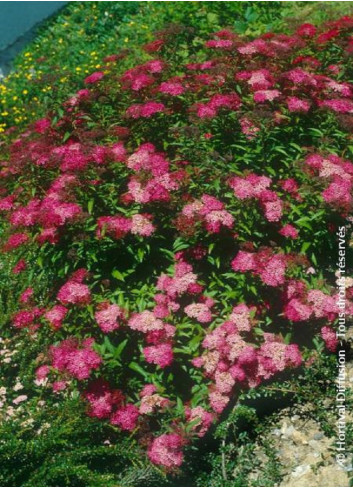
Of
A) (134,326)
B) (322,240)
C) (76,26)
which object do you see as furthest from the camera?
(76,26)

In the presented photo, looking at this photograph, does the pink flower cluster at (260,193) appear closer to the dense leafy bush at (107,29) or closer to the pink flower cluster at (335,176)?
the pink flower cluster at (335,176)

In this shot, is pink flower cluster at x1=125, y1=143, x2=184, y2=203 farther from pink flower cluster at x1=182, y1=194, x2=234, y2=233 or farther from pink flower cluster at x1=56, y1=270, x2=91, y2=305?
pink flower cluster at x1=56, y1=270, x2=91, y2=305

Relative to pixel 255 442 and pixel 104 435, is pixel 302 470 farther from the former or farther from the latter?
pixel 104 435

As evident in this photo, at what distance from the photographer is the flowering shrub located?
313cm

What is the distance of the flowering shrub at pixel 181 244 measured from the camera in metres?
3.13

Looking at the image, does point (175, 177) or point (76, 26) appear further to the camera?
point (76, 26)

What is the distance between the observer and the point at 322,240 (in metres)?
3.53

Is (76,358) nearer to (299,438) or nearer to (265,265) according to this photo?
(265,265)

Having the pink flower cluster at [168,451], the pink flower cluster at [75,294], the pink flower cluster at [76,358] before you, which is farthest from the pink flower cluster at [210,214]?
the pink flower cluster at [168,451]

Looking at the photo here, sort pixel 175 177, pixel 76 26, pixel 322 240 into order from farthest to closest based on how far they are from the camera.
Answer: pixel 76 26, pixel 322 240, pixel 175 177

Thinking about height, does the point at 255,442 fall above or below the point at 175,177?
below

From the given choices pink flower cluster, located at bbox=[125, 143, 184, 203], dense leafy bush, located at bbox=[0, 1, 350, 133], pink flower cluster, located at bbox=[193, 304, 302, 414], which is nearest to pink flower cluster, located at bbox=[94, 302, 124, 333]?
pink flower cluster, located at bbox=[193, 304, 302, 414]

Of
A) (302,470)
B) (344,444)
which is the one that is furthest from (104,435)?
(344,444)

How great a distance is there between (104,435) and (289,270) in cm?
150
